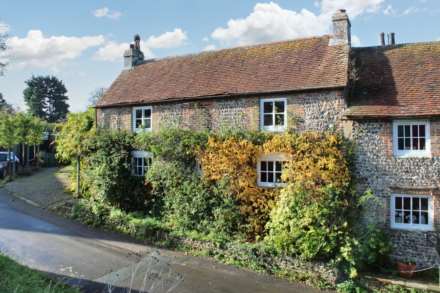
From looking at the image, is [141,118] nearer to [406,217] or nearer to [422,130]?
[422,130]

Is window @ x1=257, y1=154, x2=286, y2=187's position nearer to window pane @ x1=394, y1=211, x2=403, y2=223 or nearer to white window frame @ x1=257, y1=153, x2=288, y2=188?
white window frame @ x1=257, y1=153, x2=288, y2=188

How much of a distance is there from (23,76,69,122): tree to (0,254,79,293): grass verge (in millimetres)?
63326

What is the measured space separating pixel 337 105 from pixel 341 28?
14.8 ft

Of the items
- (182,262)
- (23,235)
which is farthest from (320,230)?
(23,235)

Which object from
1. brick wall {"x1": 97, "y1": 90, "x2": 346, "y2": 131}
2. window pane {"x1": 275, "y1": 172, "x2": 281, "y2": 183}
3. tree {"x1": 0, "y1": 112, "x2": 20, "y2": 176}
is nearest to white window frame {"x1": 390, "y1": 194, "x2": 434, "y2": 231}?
brick wall {"x1": 97, "y1": 90, "x2": 346, "y2": 131}

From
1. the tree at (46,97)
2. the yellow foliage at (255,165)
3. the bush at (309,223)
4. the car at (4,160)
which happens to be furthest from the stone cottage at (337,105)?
the tree at (46,97)

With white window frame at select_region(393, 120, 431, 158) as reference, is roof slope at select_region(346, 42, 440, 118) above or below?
above

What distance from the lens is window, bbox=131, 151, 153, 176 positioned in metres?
18.1

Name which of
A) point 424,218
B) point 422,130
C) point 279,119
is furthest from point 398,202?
point 279,119

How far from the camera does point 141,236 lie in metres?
15.3

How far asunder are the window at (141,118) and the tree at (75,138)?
2.39m

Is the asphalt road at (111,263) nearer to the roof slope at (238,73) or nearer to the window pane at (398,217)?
the window pane at (398,217)

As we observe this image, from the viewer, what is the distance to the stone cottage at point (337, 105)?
43.5 ft

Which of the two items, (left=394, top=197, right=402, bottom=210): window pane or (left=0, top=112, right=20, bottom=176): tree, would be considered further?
(left=0, top=112, right=20, bottom=176): tree
